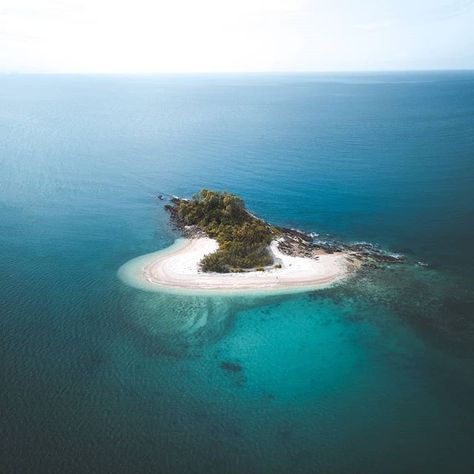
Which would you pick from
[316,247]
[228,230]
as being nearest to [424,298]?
[316,247]

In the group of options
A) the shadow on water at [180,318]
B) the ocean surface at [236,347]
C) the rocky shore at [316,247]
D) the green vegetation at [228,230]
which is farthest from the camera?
the rocky shore at [316,247]

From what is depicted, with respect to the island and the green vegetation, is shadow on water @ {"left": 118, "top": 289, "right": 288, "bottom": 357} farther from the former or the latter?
the green vegetation

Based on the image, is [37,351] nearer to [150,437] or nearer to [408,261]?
[150,437]

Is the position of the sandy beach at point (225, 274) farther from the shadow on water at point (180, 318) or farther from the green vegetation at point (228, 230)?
the shadow on water at point (180, 318)

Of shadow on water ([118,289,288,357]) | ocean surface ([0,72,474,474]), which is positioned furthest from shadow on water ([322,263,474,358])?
shadow on water ([118,289,288,357])

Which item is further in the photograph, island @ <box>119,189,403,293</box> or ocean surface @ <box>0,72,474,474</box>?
island @ <box>119,189,403,293</box>

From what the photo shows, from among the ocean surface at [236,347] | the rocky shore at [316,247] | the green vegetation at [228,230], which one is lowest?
the ocean surface at [236,347]

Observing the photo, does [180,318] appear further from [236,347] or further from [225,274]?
[225,274]

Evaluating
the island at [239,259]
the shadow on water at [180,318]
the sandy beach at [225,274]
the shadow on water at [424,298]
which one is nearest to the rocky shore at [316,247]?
the island at [239,259]
